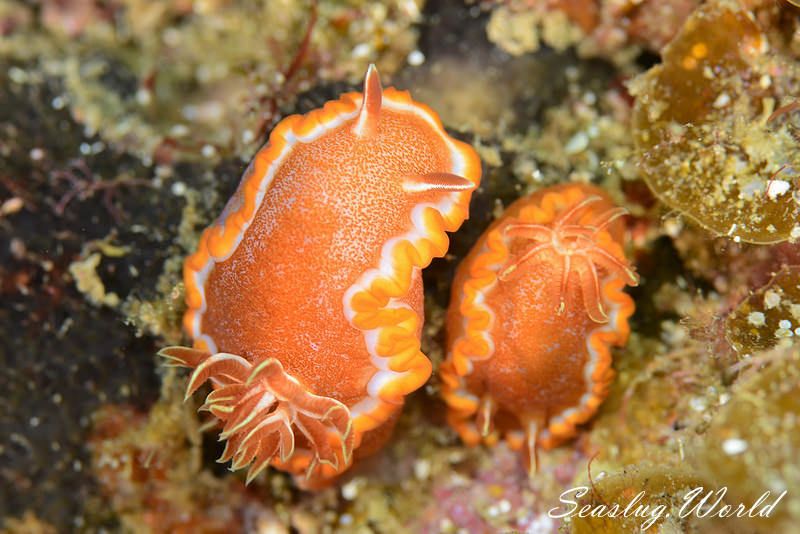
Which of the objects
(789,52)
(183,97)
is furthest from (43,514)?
(789,52)

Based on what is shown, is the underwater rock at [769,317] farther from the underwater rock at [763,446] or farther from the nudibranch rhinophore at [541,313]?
the underwater rock at [763,446]

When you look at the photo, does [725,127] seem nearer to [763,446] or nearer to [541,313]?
[541,313]

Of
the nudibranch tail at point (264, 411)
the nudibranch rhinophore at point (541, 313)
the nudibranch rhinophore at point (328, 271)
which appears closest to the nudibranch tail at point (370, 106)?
the nudibranch rhinophore at point (328, 271)

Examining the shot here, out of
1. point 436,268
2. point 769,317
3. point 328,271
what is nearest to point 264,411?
point 328,271

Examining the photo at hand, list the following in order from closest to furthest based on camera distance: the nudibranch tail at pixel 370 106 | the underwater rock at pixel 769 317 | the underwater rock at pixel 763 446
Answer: the underwater rock at pixel 763 446, the nudibranch tail at pixel 370 106, the underwater rock at pixel 769 317

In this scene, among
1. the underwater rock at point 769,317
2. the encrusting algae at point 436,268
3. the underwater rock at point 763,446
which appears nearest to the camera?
the underwater rock at point 763,446

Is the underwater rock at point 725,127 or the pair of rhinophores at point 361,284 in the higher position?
the underwater rock at point 725,127
